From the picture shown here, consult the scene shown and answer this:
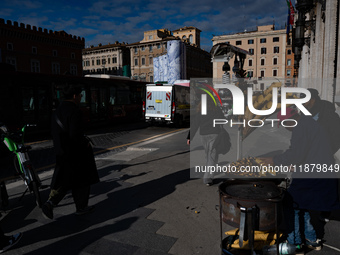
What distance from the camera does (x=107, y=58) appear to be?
3401 inches

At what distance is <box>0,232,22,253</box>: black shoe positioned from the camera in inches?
136

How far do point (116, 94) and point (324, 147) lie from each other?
1777cm

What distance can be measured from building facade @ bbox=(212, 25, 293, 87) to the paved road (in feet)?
254

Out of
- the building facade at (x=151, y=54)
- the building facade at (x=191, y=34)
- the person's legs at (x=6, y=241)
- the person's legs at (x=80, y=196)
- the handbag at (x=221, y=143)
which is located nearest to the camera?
the person's legs at (x=6, y=241)

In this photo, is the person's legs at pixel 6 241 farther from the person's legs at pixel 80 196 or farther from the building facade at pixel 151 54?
the building facade at pixel 151 54

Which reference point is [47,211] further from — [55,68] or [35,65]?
[55,68]

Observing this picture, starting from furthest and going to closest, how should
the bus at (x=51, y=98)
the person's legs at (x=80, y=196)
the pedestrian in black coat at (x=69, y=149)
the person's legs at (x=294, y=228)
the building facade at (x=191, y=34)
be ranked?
the building facade at (x=191, y=34)
the bus at (x=51, y=98)
the person's legs at (x=80, y=196)
the pedestrian in black coat at (x=69, y=149)
the person's legs at (x=294, y=228)

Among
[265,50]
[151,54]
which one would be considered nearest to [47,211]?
[151,54]

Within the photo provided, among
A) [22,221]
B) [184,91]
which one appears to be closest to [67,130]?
[22,221]

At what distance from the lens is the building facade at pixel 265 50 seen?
79.6m

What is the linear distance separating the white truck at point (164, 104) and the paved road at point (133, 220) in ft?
35.0

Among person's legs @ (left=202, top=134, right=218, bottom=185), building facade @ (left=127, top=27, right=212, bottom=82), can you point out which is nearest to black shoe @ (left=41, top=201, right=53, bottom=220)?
person's legs @ (left=202, top=134, right=218, bottom=185)

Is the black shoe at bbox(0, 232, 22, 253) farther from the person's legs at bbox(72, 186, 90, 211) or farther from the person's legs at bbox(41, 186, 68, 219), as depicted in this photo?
the person's legs at bbox(72, 186, 90, 211)

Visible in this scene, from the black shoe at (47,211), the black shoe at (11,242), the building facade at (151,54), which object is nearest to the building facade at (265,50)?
the building facade at (151,54)
